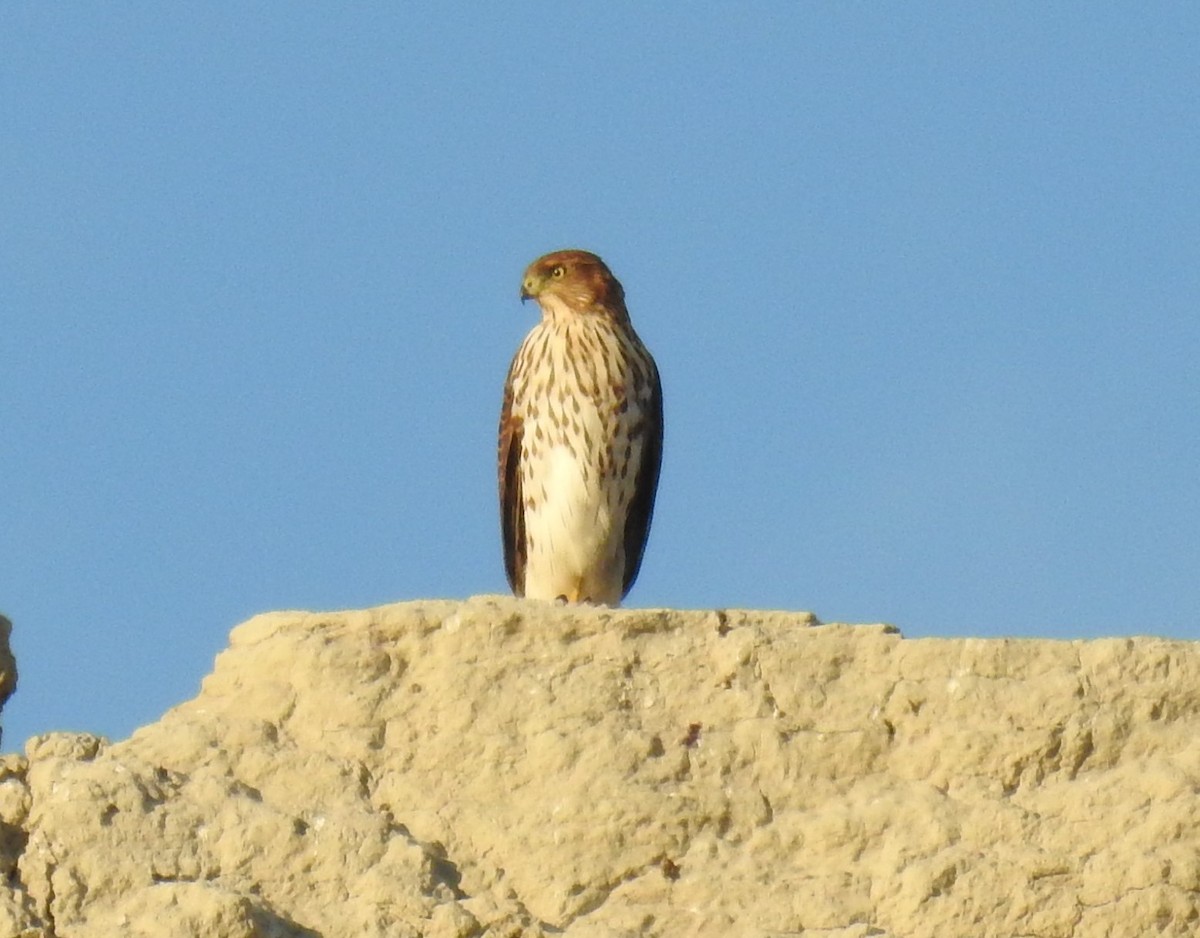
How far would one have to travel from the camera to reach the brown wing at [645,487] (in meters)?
10.9

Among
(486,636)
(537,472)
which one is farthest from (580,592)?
(486,636)

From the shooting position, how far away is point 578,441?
34.9 ft

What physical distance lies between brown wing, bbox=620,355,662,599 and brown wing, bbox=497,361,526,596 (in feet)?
1.46

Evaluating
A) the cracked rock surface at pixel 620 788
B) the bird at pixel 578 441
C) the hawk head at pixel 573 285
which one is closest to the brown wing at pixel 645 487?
the bird at pixel 578 441

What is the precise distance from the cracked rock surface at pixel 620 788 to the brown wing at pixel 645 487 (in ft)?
11.1

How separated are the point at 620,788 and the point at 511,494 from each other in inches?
163

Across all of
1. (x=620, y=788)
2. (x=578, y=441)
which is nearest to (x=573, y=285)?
(x=578, y=441)

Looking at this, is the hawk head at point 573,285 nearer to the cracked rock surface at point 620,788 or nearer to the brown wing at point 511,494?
the brown wing at point 511,494

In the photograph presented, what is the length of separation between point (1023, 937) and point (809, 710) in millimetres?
921

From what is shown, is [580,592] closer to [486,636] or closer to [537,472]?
[537,472]

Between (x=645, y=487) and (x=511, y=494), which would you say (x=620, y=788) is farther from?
(x=511, y=494)

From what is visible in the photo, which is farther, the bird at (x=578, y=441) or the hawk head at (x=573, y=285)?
the hawk head at (x=573, y=285)

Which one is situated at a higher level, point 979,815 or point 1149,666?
point 1149,666

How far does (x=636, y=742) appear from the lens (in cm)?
712
